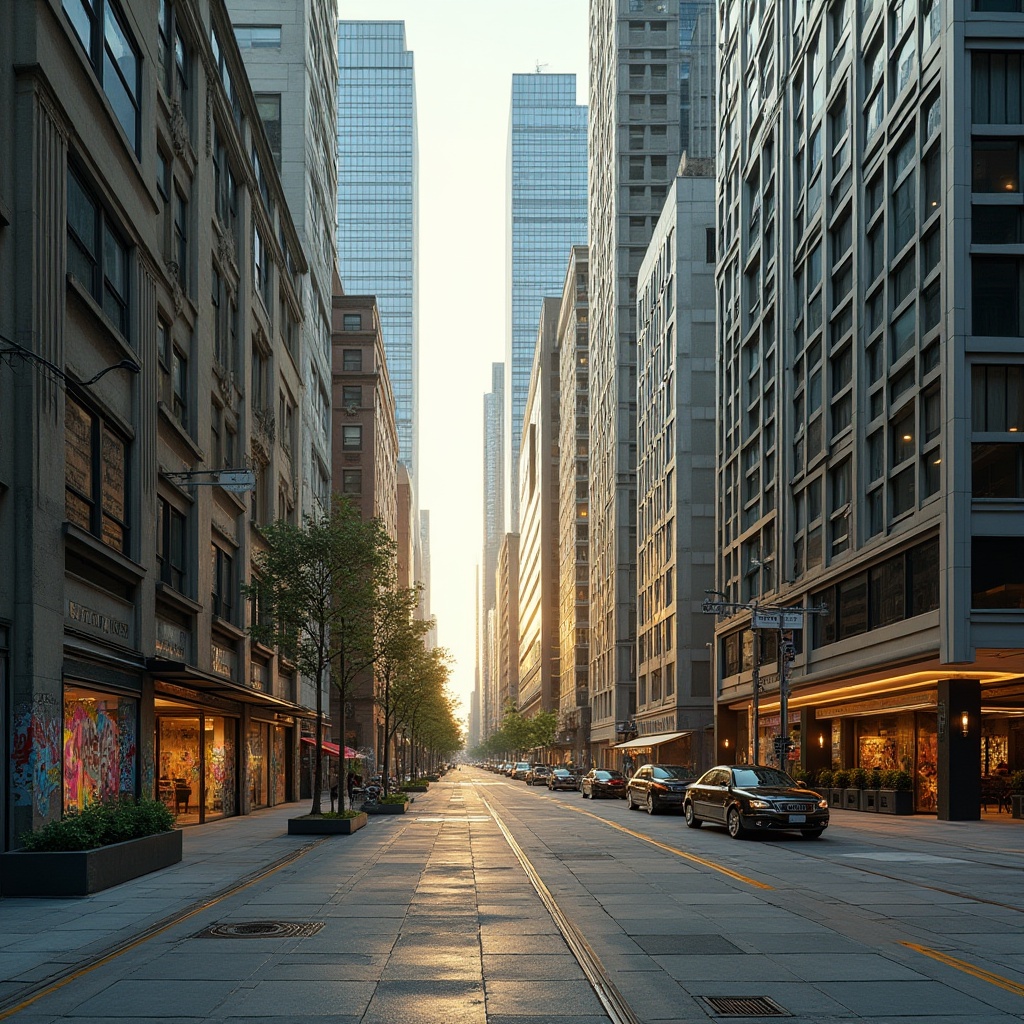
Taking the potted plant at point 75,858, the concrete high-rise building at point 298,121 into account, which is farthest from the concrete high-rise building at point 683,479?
the potted plant at point 75,858

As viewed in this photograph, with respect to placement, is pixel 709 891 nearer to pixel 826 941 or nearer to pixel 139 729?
pixel 826 941

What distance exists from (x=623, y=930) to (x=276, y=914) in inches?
168

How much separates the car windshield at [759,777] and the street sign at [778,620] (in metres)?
12.3

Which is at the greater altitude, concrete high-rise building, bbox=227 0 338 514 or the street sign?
concrete high-rise building, bbox=227 0 338 514

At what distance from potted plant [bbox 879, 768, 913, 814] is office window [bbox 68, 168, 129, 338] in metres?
27.8

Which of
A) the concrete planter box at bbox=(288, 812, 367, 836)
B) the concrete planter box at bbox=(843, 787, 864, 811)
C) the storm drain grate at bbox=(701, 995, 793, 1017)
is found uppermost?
the storm drain grate at bbox=(701, 995, 793, 1017)

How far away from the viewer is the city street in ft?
31.0

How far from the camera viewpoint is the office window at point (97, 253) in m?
22.8

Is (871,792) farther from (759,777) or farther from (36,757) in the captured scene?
(36,757)

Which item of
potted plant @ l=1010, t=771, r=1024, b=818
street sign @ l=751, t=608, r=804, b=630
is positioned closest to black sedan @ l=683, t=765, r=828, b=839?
street sign @ l=751, t=608, r=804, b=630

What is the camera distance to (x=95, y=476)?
78.4 feet

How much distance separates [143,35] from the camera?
27828mm

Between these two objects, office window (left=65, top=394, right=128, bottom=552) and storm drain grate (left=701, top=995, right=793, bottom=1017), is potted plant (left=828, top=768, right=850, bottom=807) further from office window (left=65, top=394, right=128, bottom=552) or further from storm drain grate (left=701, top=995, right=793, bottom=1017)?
storm drain grate (left=701, top=995, right=793, bottom=1017)

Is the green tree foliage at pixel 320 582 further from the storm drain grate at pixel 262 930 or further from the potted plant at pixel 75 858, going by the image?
the storm drain grate at pixel 262 930
